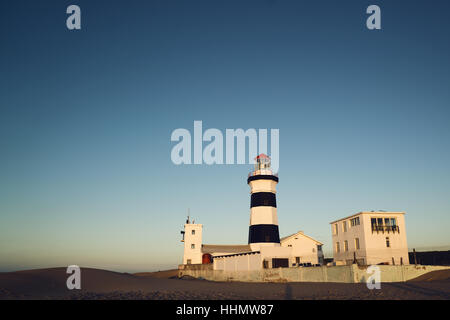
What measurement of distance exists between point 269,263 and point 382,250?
1459 centimetres

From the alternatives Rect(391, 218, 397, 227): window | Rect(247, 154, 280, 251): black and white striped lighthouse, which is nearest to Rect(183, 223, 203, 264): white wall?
Rect(247, 154, 280, 251): black and white striped lighthouse

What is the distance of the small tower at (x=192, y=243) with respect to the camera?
179ft

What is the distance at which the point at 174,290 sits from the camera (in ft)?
89.1

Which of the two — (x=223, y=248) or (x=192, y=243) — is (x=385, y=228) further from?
(x=192, y=243)

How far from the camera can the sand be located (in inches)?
858

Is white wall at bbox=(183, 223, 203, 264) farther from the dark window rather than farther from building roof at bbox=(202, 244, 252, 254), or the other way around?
the dark window

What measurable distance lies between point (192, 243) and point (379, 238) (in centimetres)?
2821

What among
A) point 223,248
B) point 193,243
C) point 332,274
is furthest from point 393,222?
point 193,243

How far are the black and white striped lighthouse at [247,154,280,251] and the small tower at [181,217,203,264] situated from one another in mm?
11605

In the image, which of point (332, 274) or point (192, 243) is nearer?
point (332, 274)

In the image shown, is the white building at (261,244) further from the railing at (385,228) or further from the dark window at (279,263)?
the railing at (385,228)

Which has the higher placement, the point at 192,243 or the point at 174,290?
the point at 192,243
